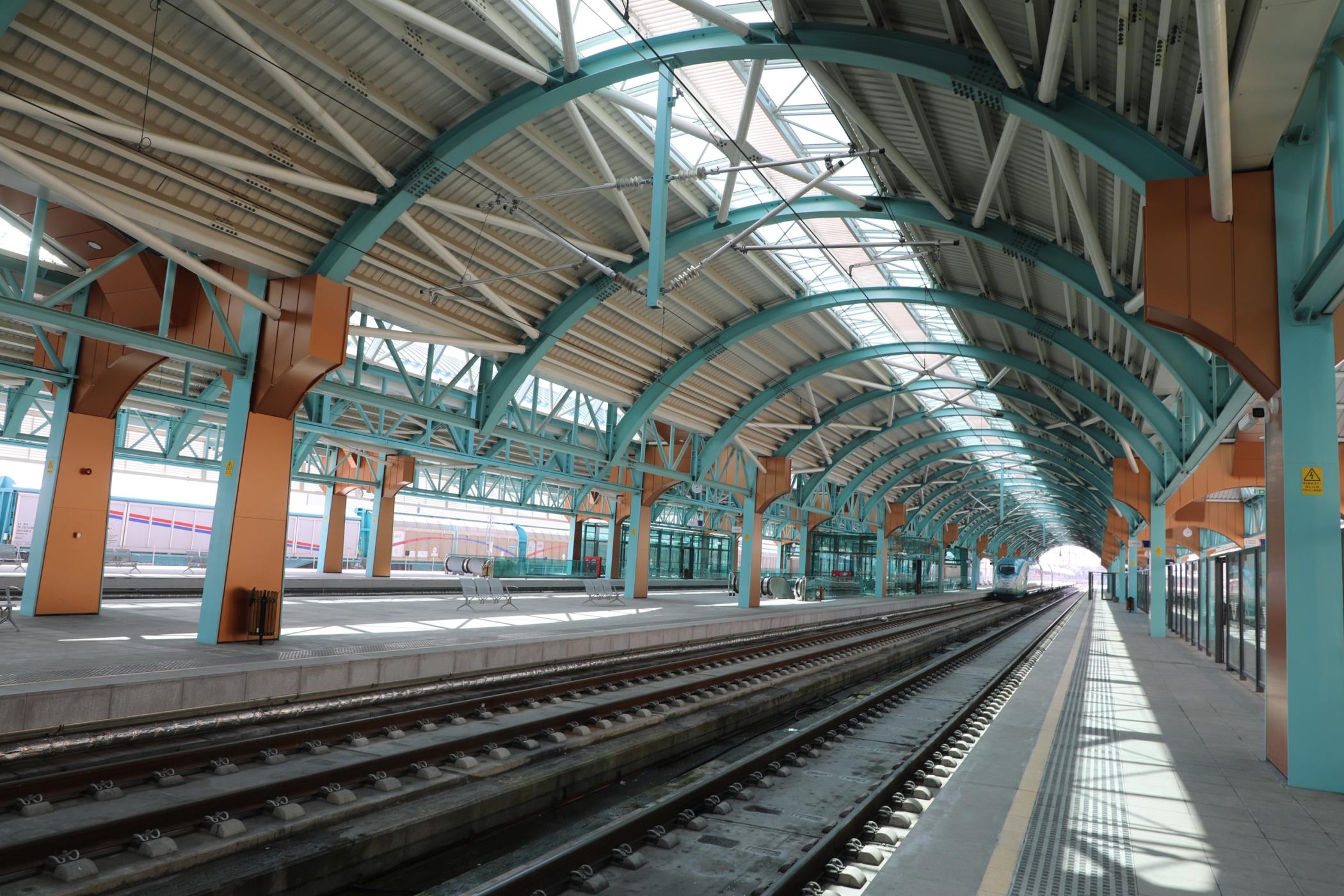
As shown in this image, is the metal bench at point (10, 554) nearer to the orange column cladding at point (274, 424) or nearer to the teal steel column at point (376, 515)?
the teal steel column at point (376, 515)

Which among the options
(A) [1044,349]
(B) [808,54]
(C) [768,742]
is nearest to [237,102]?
(B) [808,54]

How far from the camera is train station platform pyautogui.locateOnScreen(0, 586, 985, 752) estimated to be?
863cm

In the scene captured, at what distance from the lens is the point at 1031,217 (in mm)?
15617

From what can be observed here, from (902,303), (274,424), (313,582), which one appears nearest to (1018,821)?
(274,424)

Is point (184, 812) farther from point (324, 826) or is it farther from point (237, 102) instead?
point (237, 102)

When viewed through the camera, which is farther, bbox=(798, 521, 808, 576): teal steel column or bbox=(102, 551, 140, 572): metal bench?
bbox=(798, 521, 808, 576): teal steel column

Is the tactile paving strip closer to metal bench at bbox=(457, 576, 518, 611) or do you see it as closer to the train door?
the train door

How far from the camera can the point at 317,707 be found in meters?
10.1

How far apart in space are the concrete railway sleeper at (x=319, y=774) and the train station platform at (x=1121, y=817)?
14.0 feet

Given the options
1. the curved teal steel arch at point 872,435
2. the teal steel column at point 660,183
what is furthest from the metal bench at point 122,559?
the curved teal steel arch at point 872,435

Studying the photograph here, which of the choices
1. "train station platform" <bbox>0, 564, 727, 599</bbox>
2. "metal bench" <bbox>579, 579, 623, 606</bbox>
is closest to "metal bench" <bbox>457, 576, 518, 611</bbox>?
"metal bench" <bbox>579, 579, 623, 606</bbox>

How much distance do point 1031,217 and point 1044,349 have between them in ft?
30.7

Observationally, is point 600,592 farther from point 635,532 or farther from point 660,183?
point 660,183

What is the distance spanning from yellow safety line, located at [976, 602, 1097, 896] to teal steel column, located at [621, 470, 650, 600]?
71.2ft
